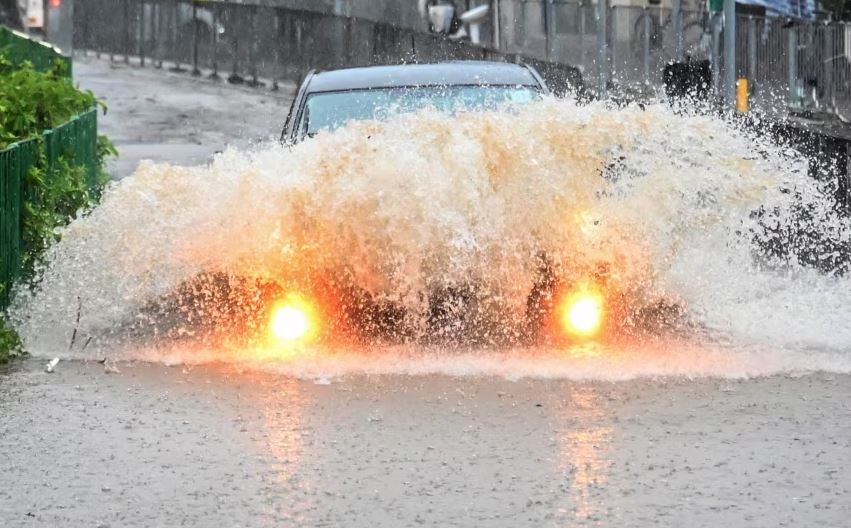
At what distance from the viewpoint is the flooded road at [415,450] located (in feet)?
22.1

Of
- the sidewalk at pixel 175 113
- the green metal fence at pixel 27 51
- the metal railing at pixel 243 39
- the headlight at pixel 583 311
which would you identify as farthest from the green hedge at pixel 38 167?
the metal railing at pixel 243 39

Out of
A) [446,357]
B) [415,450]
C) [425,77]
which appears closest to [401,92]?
[425,77]

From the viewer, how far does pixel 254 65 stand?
39875 mm

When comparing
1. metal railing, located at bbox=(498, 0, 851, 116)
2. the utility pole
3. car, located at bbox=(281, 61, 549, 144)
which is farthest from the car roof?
the utility pole

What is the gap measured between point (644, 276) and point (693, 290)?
30.6 inches

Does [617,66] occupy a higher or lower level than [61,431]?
higher

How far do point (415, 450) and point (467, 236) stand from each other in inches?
99.8

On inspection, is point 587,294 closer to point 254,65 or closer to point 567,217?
point 567,217

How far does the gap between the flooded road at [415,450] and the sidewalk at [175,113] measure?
43.0 ft

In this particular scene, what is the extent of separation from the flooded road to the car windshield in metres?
2.89

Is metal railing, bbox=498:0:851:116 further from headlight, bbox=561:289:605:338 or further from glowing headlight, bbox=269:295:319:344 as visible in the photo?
glowing headlight, bbox=269:295:319:344

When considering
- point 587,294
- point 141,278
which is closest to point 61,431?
point 141,278

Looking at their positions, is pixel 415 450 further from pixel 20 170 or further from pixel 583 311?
pixel 20 170

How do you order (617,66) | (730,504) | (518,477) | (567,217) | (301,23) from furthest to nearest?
(301,23)
(617,66)
(567,217)
(518,477)
(730,504)
